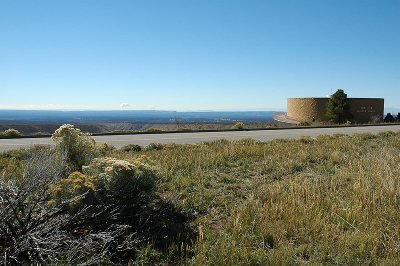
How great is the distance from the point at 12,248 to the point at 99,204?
1.48 metres

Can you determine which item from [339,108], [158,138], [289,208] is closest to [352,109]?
[339,108]

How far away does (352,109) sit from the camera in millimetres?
42688

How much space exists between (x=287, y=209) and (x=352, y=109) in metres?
39.6

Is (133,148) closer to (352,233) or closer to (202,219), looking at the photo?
(202,219)

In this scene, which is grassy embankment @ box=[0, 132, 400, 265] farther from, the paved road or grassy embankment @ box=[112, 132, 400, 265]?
the paved road

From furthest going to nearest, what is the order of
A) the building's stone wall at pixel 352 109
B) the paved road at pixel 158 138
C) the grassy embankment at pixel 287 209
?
Result: the building's stone wall at pixel 352 109 → the paved road at pixel 158 138 → the grassy embankment at pixel 287 209

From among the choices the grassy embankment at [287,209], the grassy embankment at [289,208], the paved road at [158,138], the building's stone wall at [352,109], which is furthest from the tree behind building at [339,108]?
the grassy embankment at [289,208]

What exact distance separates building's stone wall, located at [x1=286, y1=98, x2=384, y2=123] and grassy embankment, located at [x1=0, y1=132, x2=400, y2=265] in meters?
33.6

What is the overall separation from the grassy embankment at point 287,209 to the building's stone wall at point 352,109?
33.6 m

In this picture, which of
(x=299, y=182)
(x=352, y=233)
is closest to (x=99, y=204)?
(x=352, y=233)

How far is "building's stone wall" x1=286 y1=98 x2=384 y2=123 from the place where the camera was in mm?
42688

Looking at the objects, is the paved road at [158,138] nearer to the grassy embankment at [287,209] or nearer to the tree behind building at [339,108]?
the grassy embankment at [287,209]

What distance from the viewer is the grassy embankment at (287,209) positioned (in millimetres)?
4789

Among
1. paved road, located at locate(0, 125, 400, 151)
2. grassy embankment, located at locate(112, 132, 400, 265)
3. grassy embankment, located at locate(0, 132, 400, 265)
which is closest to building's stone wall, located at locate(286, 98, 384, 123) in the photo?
paved road, located at locate(0, 125, 400, 151)
